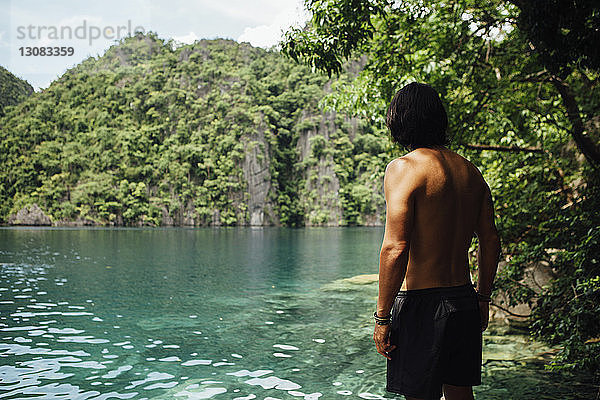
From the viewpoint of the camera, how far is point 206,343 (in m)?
7.98

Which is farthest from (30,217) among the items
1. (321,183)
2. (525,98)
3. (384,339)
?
(384,339)

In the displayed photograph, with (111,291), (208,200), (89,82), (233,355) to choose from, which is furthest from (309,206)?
(233,355)

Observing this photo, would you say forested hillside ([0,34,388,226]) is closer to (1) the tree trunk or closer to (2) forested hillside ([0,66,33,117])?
(2) forested hillside ([0,66,33,117])

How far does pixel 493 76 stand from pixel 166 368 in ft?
18.8

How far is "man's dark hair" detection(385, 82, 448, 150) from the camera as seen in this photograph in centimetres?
243

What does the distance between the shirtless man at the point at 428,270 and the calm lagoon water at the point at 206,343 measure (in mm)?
3219

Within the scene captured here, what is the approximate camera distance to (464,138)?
650 cm

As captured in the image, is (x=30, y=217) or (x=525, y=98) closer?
(x=525, y=98)

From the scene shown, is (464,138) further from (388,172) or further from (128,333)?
(128,333)

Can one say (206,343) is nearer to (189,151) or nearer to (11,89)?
(189,151)

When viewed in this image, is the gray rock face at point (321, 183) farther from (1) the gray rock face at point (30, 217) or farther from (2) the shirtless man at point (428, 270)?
(2) the shirtless man at point (428, 270)

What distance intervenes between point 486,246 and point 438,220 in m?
0.41

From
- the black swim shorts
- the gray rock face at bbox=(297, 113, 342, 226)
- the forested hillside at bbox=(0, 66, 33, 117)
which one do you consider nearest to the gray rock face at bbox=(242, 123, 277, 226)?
the gray rock face at bbox=(297, 113, 342, 226)

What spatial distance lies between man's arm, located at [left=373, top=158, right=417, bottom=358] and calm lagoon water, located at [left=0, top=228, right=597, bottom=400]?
3384 millimetres
